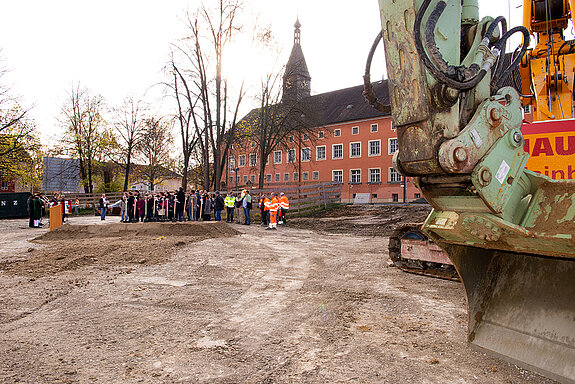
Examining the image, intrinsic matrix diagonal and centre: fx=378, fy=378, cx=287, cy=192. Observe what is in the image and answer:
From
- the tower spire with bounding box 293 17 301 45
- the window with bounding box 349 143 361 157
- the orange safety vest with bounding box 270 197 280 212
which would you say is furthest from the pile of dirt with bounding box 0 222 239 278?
the tower spire with bounding box 293 17 301 45

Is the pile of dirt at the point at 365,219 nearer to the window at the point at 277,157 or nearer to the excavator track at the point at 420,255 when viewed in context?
the excavator track at the point at 420,255

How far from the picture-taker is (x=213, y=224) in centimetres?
1286

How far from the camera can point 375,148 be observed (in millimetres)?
46531

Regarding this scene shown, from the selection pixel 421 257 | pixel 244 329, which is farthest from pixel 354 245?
pixel 244 329

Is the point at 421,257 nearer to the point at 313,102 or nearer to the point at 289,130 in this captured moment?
the point at 289,130

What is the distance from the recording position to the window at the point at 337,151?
50250 millimetres

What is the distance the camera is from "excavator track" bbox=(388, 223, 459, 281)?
6285 millimetres

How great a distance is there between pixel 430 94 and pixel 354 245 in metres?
8.83

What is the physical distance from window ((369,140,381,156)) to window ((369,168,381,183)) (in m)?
1.96

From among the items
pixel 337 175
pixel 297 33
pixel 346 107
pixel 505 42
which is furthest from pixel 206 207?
pixel 297 33

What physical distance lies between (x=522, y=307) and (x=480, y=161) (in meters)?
1.48

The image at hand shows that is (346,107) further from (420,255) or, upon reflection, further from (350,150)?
(420,255)

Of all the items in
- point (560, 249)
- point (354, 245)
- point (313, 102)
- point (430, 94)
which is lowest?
point (354, 245)

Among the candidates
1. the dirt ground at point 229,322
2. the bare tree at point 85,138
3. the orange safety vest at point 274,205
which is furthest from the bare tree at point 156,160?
the dirt ground at point 229,322
